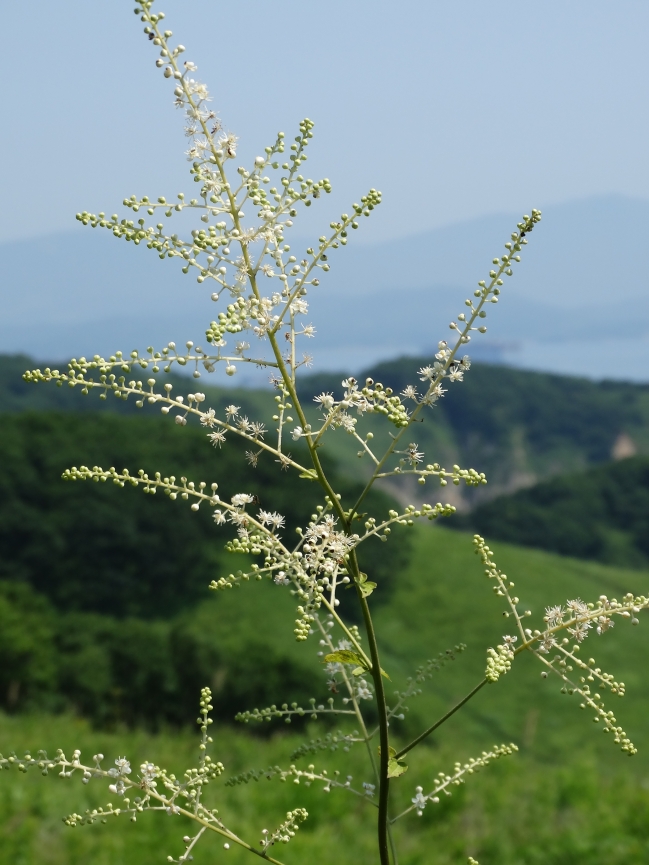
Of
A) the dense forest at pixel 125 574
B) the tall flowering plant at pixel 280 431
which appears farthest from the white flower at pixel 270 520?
the dense forest at pixel 125 574

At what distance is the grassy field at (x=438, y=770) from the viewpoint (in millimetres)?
11523

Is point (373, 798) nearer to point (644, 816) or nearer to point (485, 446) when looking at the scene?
point (644, 816)

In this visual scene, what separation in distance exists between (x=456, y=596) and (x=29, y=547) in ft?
46.1

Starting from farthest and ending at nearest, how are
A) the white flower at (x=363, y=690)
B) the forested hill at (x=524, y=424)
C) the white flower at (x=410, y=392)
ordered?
the forested hill at (x=524, y=424), the white flower at (x=363, y=690), the white flower at (x=410, y=392)

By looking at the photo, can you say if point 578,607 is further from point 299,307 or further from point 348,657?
point 299,307

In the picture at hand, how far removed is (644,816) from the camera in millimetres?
11664

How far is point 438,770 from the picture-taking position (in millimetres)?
15266

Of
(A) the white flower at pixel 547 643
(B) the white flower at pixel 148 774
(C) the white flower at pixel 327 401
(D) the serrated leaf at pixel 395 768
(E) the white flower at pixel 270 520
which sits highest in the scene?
(C) the white flower at pixel 327 401

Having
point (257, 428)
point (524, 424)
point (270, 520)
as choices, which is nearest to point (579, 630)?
point (270, 520)

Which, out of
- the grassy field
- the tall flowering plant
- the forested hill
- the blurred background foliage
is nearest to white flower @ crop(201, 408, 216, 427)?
the tall flowering plant

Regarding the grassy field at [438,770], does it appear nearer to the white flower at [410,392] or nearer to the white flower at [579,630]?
the white flower at [579,630]

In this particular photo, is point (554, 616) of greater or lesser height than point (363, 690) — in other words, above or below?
above

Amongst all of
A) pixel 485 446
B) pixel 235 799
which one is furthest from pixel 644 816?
pixel 485 446

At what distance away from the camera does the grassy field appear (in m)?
11.5
